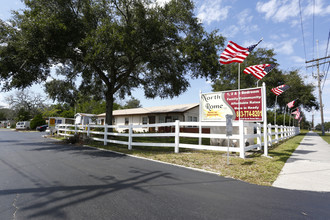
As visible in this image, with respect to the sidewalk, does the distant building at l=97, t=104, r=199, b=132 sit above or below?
above

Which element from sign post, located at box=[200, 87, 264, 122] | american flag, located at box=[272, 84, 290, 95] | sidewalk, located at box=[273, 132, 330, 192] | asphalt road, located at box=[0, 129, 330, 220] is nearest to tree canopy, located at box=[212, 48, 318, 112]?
american flag, located at box=[272, 84, 290, 95]

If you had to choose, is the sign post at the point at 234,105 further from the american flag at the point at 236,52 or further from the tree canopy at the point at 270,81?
the tree canopy at the point at 270,81

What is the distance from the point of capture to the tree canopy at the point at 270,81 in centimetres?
2943

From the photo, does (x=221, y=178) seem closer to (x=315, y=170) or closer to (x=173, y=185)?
(x=173, y=185)

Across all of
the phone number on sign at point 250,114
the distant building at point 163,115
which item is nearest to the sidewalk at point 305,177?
the phone number on sign at point 250,114

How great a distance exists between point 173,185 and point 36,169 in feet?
13.8

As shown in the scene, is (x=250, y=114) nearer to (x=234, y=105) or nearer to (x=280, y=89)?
A: (x=234, y=105)

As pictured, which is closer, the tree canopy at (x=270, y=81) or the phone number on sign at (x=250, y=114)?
the phone number on sign at (x=250, y=114)

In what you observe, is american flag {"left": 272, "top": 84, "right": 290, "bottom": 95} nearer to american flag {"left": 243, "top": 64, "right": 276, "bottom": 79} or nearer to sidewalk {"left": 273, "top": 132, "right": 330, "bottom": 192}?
american flag {"left": 243, "top": 64, "right": 276, "bottom": 79}

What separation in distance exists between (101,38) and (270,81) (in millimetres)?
27992

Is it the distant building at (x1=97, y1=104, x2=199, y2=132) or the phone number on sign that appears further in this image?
the distant building at (x1=97, y1=104, x2=199, y2=132)

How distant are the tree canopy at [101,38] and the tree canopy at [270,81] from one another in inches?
685

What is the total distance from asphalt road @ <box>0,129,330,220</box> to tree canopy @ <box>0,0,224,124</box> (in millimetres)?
7382

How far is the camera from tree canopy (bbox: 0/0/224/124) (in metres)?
10.3
